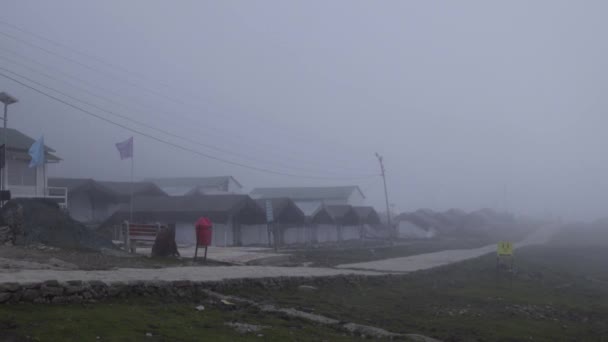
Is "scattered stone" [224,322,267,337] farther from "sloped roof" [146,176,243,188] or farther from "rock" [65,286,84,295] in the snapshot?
"sloped roof" [146,176,243,188]

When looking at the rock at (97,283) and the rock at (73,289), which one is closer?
the rock at (73,289)

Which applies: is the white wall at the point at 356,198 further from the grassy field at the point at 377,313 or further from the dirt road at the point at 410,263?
the grassy field at the point at 377,313

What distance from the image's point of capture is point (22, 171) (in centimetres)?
3519

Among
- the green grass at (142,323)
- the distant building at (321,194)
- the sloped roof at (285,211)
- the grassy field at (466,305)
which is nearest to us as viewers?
the green grass at (142,323)

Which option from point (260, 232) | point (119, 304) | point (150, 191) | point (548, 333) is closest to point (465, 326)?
point (548, 333)

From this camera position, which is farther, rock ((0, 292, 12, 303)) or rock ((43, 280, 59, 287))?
rock ((43, 280, 59, 287))

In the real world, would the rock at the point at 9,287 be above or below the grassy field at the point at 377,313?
above

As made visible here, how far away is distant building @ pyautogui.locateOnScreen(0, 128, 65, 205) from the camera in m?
34.0

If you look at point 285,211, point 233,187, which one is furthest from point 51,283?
point 233,187

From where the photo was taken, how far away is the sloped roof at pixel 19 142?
112 ft

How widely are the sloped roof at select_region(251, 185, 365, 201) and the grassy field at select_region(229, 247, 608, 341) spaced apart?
66.8m

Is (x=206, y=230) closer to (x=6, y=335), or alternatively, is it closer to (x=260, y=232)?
(x=6, y=335)

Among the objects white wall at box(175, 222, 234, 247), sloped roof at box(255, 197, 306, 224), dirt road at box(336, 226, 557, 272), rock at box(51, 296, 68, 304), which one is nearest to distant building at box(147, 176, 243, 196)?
sloped roof at box(255, 197, 306, 224)

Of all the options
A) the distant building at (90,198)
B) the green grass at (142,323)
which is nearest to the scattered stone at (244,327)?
the green grass at (142,323)
